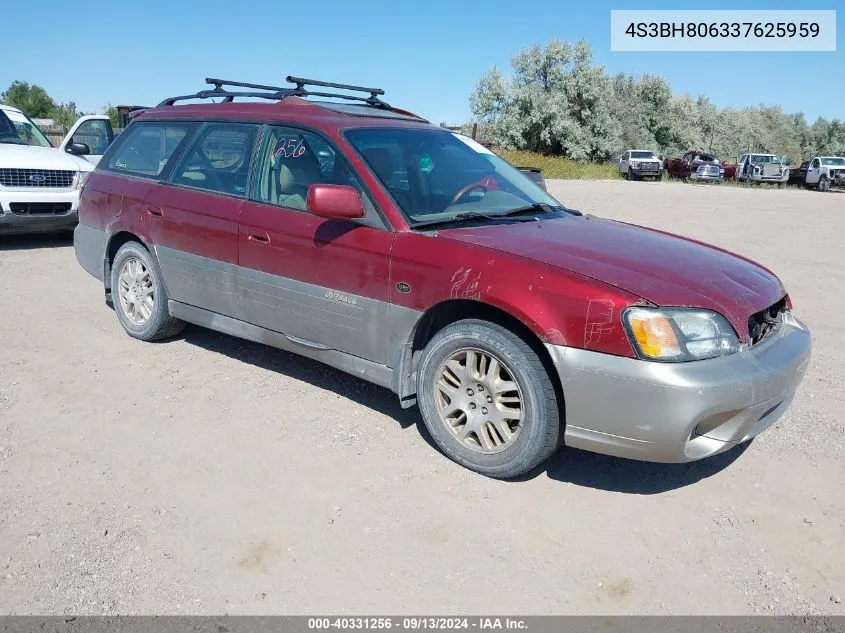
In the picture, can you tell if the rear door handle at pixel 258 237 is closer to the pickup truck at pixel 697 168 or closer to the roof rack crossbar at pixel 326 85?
the roof rack crossbar at pixel 326 85

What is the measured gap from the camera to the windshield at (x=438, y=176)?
12.8ft

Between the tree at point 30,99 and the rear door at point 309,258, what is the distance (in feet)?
240

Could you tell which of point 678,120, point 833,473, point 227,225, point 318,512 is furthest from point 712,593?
point 678,120

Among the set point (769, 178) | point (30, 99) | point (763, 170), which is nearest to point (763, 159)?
point (763, 170)

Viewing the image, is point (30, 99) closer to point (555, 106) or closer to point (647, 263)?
point (555, 106)

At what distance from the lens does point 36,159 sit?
9117 millimetres

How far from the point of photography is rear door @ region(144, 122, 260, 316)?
446cm

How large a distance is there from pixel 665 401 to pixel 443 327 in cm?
118

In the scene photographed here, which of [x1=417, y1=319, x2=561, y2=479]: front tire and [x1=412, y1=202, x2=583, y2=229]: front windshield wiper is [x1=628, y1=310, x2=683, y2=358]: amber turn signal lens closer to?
[x1=417, y1=319, x2=561, y2=479]: front tire

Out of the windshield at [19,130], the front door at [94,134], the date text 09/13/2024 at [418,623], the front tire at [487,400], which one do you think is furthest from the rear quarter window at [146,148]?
the front door at [94,134]

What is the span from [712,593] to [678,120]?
5500 cm

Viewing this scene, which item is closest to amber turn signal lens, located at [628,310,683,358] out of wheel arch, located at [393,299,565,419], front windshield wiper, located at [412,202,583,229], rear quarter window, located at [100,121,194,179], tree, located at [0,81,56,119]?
wheel arch, located at [393,299,565,419]

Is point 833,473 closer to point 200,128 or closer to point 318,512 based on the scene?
point 318,512

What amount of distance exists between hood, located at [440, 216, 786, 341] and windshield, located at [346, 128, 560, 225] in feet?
0.98
